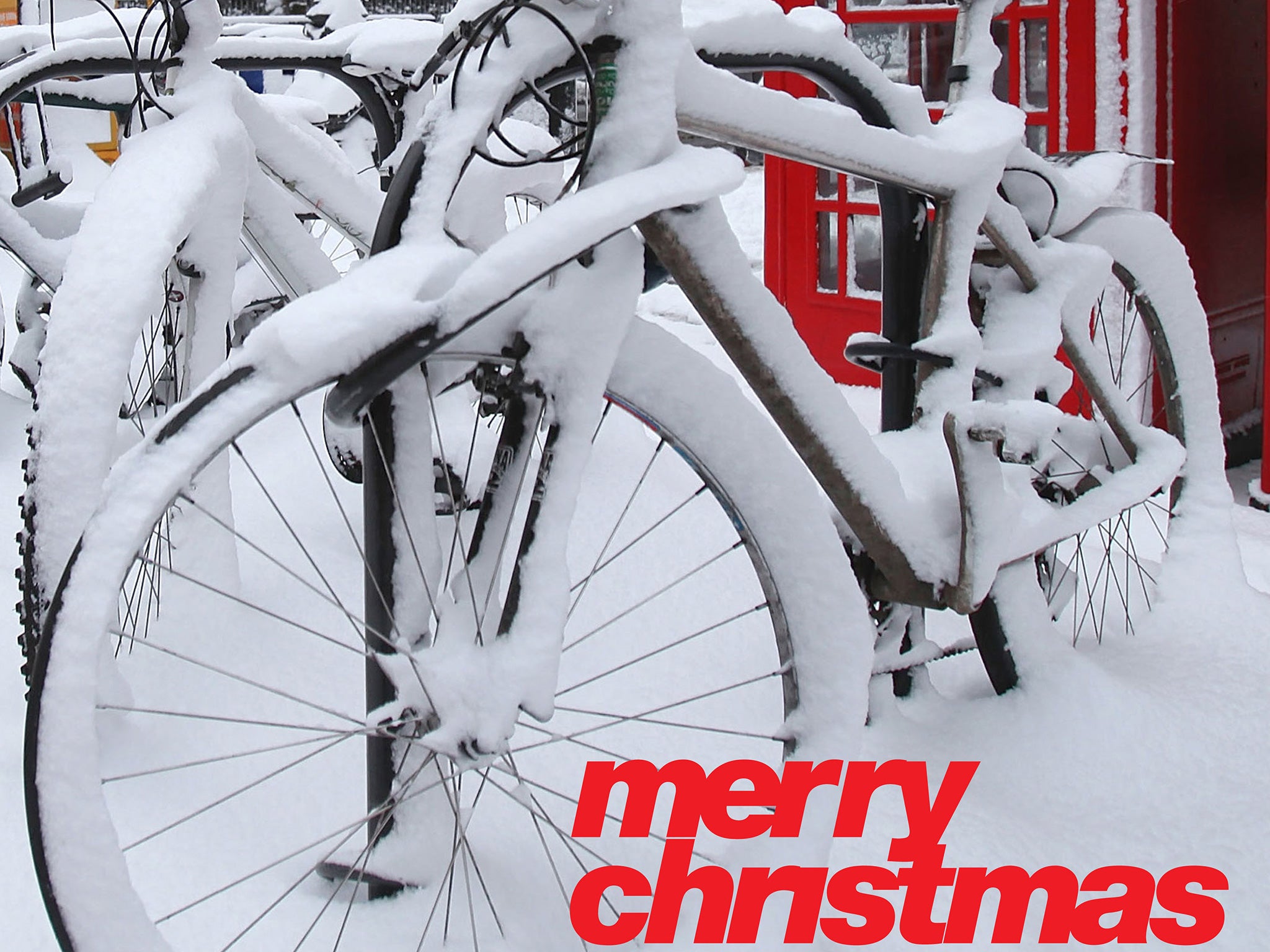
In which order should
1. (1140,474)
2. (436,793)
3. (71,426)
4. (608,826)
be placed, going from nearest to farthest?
1. (436,793)
2. (71,426)
3. (608,826)
4. (1140,474)

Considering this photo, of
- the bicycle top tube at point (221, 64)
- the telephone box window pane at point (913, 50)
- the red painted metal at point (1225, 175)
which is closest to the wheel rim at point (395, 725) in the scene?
the bicycle top tube at point (221, 64)

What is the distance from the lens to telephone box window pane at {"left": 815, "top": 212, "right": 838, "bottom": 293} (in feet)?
15.4

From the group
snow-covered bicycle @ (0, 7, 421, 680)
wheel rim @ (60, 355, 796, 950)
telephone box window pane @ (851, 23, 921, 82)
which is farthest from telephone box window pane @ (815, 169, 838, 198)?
snow-covered bicycle @ (0, 7, 421, 680)

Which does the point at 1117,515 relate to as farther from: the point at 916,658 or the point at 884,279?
the point at 884,279

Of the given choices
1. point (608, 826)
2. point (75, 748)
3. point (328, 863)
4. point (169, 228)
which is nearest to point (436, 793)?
point (328, 863)

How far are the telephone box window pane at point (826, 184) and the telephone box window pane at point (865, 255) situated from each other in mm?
122

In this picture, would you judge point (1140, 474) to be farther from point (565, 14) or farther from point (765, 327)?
point (565, 14)

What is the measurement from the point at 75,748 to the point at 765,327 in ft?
2.86

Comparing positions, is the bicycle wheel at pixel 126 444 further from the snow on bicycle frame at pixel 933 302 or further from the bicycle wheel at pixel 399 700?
the snow on bicycle frame at pixel 933 302

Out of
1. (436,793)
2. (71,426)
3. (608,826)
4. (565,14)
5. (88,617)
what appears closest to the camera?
(88,617)

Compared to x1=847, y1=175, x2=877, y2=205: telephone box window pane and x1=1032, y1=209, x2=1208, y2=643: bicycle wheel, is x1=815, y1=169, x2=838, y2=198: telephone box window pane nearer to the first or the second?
x1=847, y1=175, x2=877, y2=205: telephone box window pane

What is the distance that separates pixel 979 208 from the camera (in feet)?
6.48

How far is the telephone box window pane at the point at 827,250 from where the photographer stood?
4.70m

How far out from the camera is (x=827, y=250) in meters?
4.74
